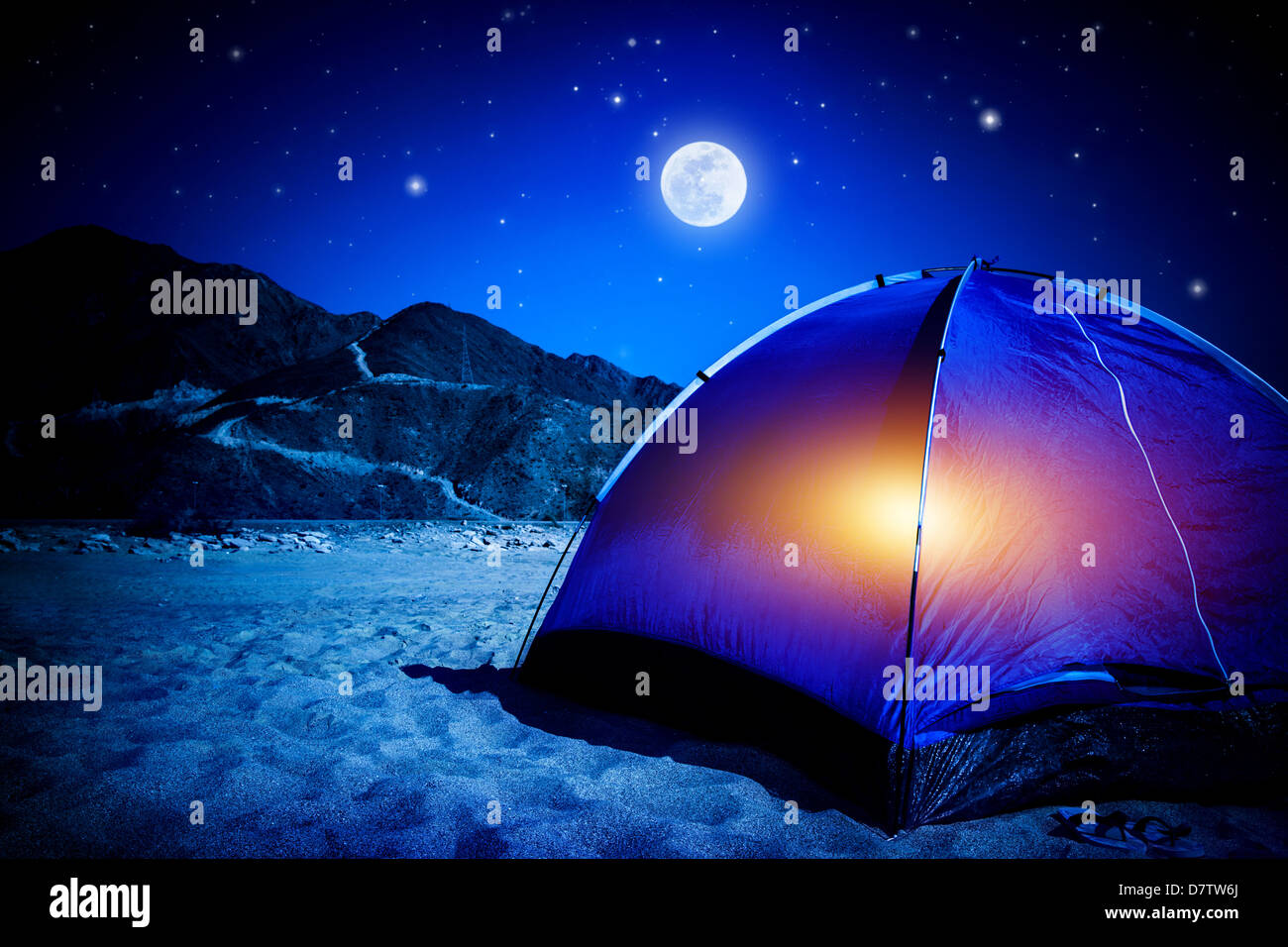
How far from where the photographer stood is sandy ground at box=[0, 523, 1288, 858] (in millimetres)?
2445

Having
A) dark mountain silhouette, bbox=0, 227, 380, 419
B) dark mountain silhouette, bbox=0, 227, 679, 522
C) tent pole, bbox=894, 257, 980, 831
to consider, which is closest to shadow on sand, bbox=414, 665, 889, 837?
tent pole, bbox=894, 257, 980, 831

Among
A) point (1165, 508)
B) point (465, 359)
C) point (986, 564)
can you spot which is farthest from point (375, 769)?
point (465, 359)

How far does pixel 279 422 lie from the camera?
29422 millimetres

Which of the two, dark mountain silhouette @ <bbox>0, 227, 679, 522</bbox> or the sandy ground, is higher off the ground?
dark mountain silhouette @ <bbox>0, 227, 679, 522</bbox>

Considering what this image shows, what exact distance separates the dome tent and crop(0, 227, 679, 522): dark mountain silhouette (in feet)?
44.4

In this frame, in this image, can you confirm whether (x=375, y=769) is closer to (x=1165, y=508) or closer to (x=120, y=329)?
(x=1165, y=508)

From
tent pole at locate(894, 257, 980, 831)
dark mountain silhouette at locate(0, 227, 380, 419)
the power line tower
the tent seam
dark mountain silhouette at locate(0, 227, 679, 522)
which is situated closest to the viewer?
tent pole at locate(894, 257, 980, 831)

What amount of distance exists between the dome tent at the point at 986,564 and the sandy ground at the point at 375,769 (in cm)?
27

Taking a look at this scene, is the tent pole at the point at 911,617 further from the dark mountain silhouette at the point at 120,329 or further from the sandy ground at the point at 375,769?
the dark mountain silhouette at the point at 120,329

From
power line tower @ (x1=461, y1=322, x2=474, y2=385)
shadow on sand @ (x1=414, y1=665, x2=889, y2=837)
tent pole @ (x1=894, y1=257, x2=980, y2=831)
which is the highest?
power line tower @ (x1=461, y1=322, x2=474, y2=385)

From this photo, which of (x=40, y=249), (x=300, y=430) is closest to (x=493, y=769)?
(x=300, y=430)

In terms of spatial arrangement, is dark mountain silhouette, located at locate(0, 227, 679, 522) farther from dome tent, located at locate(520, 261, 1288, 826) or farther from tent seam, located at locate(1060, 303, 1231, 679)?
tent seam, located at locate(1060, 303, 1231, 679)

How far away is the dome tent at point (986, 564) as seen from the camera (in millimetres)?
2750

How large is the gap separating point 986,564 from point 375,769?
3354 mm
